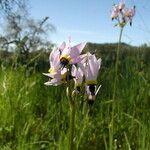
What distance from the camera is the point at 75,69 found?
7.32 feet

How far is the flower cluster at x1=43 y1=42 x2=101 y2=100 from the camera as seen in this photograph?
2021 millimetres

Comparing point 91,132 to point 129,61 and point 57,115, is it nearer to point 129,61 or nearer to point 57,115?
point 57,115

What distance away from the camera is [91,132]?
4094 mm

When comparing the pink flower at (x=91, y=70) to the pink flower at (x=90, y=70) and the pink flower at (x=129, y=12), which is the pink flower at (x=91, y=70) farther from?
the pink flower at (x=129, y=12)

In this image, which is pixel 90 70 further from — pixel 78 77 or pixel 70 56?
pixel 70 56

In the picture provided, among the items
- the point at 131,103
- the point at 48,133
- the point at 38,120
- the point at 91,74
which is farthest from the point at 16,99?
the point at 91,74

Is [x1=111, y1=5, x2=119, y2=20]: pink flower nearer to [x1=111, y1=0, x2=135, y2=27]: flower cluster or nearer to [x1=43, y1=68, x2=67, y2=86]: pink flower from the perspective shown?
[x1=111, y1=0, x2=135, y2=27]: flower cluster

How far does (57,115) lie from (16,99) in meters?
0.50

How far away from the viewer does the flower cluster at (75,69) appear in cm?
202

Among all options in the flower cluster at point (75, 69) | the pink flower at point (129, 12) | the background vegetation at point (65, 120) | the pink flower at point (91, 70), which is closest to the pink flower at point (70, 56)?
the flower cluster at point (75, 69)

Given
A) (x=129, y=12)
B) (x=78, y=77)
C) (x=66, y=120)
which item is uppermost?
(x=129, y=12)

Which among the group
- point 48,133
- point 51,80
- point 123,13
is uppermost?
point 123,13

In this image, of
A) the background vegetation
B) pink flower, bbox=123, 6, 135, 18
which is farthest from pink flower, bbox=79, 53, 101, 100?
pink flower, bbox=123, 6, 135, 18

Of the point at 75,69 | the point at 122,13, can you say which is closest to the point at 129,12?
the point at 122,13
